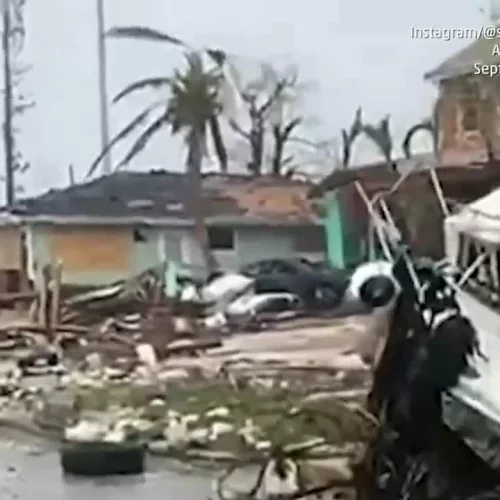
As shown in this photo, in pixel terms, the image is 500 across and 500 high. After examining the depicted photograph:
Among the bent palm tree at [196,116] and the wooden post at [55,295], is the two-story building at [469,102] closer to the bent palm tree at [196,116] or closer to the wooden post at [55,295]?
the bent palm tree at [196,116]

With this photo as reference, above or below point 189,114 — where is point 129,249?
below

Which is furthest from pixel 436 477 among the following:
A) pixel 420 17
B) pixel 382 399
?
pixel 420 17

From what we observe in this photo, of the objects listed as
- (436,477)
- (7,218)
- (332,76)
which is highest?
(332,76)

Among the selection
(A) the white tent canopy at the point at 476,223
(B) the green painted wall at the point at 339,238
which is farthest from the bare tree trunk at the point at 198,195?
(A) the white tent canopy at the point at 476,223

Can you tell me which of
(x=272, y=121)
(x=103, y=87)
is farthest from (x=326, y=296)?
(x=103, y=87)

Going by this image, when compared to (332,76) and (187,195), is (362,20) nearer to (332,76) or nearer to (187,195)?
(332,76)

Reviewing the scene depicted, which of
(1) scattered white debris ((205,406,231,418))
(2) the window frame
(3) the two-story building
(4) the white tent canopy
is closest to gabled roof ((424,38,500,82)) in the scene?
(3) the two-story building

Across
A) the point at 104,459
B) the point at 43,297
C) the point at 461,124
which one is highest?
the point at 461,124

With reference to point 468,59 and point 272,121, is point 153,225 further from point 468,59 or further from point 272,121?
point 468,59
